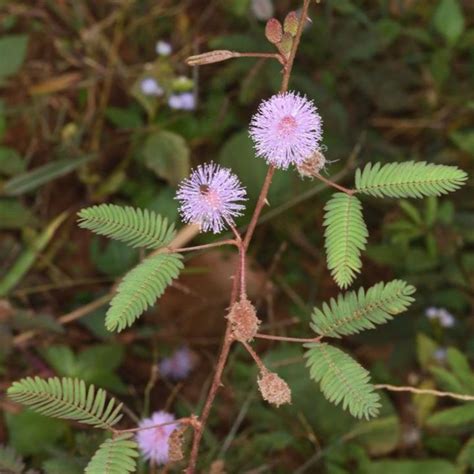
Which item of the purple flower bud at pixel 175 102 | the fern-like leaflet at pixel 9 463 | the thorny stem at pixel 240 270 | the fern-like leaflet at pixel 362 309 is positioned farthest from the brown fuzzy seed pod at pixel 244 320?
the purple flower bud at pixel 175 102

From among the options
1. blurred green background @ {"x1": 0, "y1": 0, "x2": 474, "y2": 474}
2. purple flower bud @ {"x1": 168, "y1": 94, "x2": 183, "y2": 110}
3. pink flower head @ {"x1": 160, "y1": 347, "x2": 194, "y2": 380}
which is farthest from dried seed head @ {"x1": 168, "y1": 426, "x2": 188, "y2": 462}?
purple flower bud @ {"x1": 168, "y1": 94, "x2": 183, "y2": 110}

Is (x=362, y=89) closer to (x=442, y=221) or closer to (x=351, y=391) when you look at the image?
(x=442, y=221)

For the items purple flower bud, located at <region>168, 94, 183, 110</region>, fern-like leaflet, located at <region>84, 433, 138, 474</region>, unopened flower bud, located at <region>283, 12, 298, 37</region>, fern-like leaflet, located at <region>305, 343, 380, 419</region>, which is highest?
purple flower bud, located at <region>168, 94, 183, 110</region>

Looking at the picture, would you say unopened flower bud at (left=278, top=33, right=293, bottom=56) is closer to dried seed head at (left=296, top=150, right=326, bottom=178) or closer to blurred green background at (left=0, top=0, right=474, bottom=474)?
dried seed head at (left=296, top=150, right=326, bottom=178)

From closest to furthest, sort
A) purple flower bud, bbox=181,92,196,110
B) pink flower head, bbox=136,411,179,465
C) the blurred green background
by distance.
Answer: pink flower head, bbox=136,411,179,465, the blurred green background, purple flower bud, bbox=181,92,196,110

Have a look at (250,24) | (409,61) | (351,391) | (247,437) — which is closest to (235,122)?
(250,24)

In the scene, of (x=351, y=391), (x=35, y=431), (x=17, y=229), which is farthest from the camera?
(x=17, y=229)
